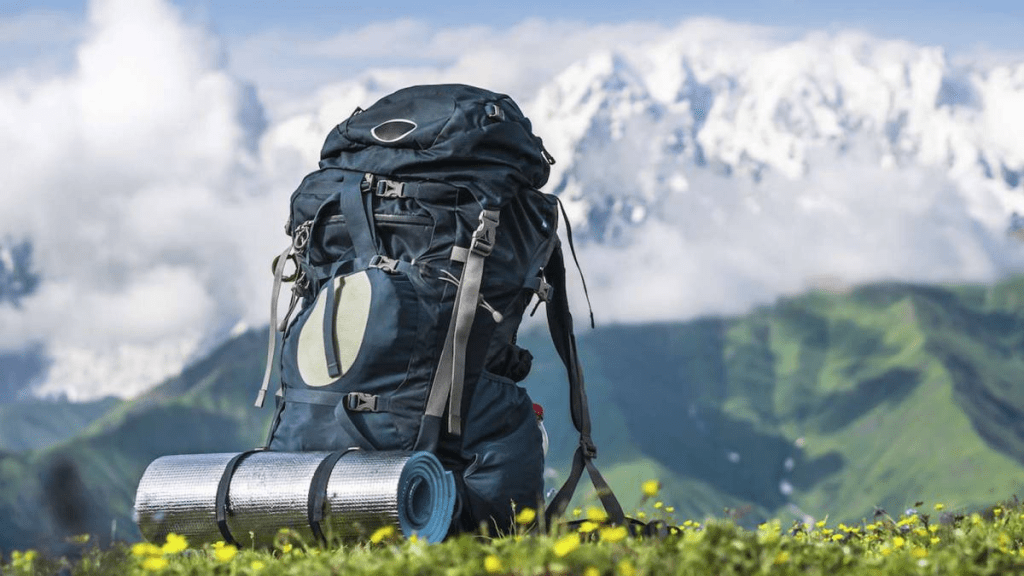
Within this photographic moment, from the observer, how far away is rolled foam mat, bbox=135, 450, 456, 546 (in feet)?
23.0

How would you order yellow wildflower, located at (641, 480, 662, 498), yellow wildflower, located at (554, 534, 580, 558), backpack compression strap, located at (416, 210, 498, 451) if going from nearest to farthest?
yellow wildflower, located at (554, 534, 580, 558), yellow wildflower, located at (641, 480, 662, 498), backpack compression strap, located at (416, 210, 498, 451)

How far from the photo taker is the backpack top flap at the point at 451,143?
8391 millimetres

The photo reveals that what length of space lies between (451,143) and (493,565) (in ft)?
14.7

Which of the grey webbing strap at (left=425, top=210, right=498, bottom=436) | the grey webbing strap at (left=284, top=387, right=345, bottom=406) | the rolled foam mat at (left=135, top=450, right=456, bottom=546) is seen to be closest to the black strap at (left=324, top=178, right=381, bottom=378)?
the grey webbing strap at (left=284, top=387, right=345, bottom=406)

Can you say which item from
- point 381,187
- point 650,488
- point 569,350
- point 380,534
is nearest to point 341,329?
point 381,187

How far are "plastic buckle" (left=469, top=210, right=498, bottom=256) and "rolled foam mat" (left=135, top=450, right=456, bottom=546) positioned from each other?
1.49 metres

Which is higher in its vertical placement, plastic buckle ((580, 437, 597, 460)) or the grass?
plastic buckle ((580, 437, 597, 460))

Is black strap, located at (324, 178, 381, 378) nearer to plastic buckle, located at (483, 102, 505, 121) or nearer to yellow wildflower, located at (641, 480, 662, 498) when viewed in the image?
plastic buckle, located at (483, 102, 505, 121)

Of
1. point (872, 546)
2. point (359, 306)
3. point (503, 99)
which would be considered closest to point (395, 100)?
point (503, 99)

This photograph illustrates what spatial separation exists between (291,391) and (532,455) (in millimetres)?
1727

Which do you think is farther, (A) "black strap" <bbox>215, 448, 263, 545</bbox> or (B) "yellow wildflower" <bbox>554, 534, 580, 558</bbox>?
(A) "black strap" <bbox>215, 448, 263, 545</bbox>

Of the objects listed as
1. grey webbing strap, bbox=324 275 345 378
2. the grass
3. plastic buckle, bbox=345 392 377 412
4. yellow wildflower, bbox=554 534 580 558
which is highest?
grey webbing strap, bbox=324 275 345 378

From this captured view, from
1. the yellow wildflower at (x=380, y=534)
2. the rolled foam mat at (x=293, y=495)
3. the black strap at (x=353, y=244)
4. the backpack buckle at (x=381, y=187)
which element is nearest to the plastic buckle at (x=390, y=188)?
the backpack buckle at (x=381, y=187)

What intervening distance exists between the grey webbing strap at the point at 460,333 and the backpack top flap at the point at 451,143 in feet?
0.83
